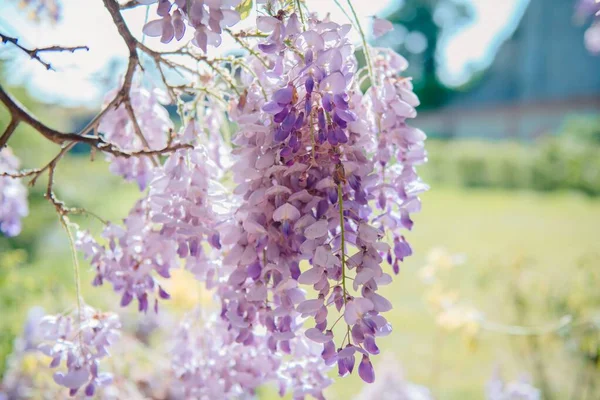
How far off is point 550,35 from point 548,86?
1.02 meters

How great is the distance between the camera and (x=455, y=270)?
367cm

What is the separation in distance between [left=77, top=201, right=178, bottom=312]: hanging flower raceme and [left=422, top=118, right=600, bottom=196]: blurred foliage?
6326 millimetres

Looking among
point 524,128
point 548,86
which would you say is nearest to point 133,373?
point 524,128

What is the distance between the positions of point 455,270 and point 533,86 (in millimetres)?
9329

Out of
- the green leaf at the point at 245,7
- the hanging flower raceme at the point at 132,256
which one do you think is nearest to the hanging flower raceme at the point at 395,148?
the green leaf at the point at 245,7

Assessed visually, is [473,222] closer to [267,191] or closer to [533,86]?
[267,191]

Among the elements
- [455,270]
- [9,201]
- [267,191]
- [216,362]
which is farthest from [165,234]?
[455,270]

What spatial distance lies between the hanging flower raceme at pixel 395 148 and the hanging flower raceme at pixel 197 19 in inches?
7.8

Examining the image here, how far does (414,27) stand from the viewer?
17016 millimetres

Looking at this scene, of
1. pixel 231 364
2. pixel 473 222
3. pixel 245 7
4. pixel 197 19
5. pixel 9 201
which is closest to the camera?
pixel 197 19

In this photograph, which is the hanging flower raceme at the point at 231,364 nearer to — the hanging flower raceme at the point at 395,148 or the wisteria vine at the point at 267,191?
the wisteria vine at the point at 267,191

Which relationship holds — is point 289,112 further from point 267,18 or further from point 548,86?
point 548,86

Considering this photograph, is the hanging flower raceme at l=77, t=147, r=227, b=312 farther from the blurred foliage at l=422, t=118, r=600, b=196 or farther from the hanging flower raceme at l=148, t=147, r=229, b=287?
the blurred foliage at l=422, t=118, r=600, b=196

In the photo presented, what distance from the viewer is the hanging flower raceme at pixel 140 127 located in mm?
769
